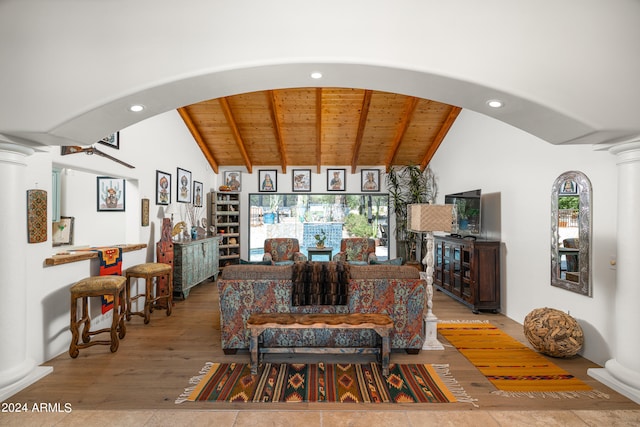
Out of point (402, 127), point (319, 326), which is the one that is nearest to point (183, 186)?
point (402, 127)

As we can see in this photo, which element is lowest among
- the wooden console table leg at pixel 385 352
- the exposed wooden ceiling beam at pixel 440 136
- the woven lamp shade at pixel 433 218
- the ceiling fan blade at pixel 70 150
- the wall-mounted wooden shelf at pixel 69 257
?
the wooden console table leg at pixel 385 352

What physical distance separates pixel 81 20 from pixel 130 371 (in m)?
2.73

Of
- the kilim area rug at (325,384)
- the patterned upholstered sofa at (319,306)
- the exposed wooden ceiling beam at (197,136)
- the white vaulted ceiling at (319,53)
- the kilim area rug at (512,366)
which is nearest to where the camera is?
the white vaulted ceiling at (319,53)

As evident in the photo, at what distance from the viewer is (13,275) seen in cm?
259

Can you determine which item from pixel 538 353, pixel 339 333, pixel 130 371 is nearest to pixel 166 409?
pixel 130 371

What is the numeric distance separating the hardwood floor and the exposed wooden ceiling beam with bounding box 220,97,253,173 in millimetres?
4035

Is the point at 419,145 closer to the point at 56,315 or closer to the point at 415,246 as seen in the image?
the point at 415,246

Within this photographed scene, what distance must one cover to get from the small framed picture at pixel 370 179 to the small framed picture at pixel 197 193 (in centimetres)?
365

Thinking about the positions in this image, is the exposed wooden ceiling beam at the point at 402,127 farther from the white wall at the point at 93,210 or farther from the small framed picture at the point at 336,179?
the white wall at the point at 93,210

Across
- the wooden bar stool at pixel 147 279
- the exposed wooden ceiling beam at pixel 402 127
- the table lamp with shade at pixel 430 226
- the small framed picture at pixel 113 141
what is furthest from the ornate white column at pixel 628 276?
the small framed picture at pixel 113 141

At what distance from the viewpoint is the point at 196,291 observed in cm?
613

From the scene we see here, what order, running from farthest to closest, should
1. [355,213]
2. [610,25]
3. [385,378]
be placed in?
[355,213], [385,378], [610,25]

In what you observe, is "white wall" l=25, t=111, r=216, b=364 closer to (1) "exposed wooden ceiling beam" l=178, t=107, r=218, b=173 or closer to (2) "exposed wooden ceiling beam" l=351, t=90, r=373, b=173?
(1) "exposed wooden ceiling beam" l=178, t=107, r=218, b=173

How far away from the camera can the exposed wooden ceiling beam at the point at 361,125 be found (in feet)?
19.4
